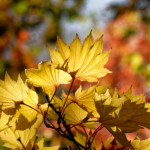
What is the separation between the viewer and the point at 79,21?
14.5 ft

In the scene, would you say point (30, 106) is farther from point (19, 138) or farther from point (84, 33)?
point (84, 33)

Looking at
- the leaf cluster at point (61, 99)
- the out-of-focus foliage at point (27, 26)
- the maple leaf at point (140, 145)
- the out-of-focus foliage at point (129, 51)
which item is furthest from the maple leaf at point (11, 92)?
the out-of-focus foliage at point (27, 26)

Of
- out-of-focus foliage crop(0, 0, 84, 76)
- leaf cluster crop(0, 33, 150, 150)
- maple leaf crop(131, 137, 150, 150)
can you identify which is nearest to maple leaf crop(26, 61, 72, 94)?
leaf cluster crop(0, 33, 150, 150)

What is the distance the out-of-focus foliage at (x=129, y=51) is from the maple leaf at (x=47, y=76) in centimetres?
211

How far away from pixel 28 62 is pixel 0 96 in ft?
11.7

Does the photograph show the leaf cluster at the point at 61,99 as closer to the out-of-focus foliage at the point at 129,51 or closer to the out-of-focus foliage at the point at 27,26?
the out-of-focus foliage at the point at 129,51

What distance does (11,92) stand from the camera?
37 cm

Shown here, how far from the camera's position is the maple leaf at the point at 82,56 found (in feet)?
1.18

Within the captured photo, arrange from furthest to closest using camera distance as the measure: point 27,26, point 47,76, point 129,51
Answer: point 27,26 < point 129,51 < point 47,76

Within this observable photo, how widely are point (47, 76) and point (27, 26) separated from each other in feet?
13.3

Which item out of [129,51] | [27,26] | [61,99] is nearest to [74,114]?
[61,99]

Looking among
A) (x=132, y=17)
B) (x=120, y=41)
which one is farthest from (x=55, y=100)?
(x=132, y=17)

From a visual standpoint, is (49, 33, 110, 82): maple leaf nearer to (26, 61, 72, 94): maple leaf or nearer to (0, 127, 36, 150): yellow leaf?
(26, 61, 72, 94): maple leaf

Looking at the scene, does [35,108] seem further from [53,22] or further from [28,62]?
[53,22]
